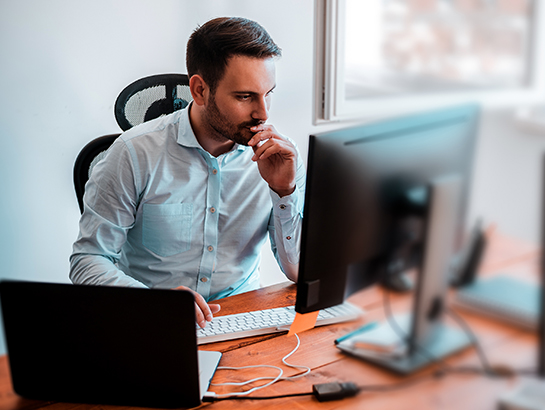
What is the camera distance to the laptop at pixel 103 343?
2.30 feet

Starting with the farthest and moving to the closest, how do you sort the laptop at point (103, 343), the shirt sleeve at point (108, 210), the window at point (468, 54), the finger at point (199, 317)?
the shirt sleeve at point (108, 210)
the finger at point (199, 317)
the laptop at point (103, 343)
the window at point (468, 54)

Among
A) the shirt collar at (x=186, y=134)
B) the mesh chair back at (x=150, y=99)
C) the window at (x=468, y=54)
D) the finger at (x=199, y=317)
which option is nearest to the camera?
the window at (x=468, y=54)

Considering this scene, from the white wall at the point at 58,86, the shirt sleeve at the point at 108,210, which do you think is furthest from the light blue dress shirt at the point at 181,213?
the white wall at the point at 58,86

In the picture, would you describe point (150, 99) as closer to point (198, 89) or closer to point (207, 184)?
point (198, 89)

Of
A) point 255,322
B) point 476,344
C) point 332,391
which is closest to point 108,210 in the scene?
point 255,322

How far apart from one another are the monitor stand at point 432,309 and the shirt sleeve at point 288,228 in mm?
677

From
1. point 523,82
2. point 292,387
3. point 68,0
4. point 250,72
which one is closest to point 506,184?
point 523,82

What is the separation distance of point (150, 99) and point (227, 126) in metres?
0.30

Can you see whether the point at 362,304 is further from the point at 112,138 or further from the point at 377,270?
the point at 112,138

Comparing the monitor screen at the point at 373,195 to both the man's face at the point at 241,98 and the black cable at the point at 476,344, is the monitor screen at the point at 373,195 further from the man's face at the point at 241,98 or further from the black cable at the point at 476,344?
the man's face at the point at 241,98

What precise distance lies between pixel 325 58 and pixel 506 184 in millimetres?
2026

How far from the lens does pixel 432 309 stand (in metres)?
0.48

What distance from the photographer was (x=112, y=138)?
Result: 54.1 inches

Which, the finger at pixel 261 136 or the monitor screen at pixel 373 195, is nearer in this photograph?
the monitor screen at pixel 373 195
